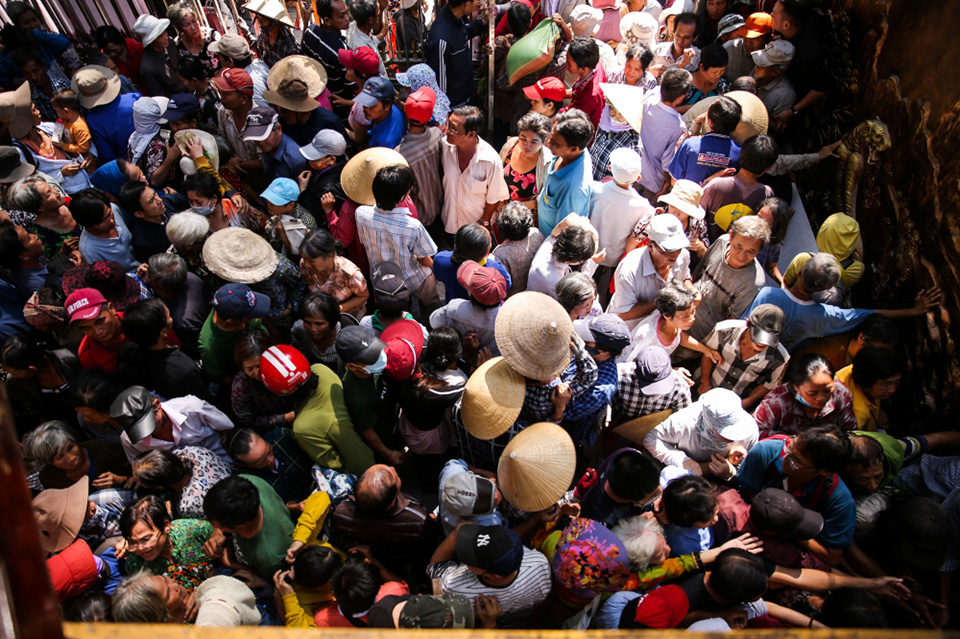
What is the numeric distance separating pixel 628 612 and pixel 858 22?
515 cm

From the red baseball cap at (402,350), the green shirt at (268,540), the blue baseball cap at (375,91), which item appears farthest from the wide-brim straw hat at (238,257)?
the blue baseball cap at (375,91)

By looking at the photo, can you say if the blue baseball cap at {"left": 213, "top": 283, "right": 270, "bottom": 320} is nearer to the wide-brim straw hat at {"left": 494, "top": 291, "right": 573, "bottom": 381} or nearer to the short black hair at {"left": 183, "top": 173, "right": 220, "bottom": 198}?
the short black hair at {"left": 183, "top": 173, "right": 220, "bottom": 198}

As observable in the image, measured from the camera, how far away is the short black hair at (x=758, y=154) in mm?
4090

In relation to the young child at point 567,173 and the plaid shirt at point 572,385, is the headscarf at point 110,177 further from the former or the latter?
the plaid shirt at point 572,385

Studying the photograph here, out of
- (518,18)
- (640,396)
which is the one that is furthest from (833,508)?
(518,18)

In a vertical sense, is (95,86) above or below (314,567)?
above

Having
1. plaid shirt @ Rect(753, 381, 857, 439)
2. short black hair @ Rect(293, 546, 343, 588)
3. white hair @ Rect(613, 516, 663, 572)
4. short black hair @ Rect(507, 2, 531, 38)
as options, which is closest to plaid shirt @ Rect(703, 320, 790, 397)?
plaid shirt @ Rect(753, 381, 857, 439)

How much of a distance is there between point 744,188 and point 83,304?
4677 millimetres

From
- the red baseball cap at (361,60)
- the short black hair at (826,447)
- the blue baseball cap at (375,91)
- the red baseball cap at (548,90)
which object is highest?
the red baseball cap at (361,60)

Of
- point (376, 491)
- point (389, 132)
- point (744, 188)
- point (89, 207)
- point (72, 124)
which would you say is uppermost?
point (72, 124)

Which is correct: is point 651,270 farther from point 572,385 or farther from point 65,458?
point 65,458

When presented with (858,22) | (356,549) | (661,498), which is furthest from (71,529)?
(858,22)

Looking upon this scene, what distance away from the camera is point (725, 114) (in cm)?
426

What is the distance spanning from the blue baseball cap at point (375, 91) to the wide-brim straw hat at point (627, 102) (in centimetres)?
195
